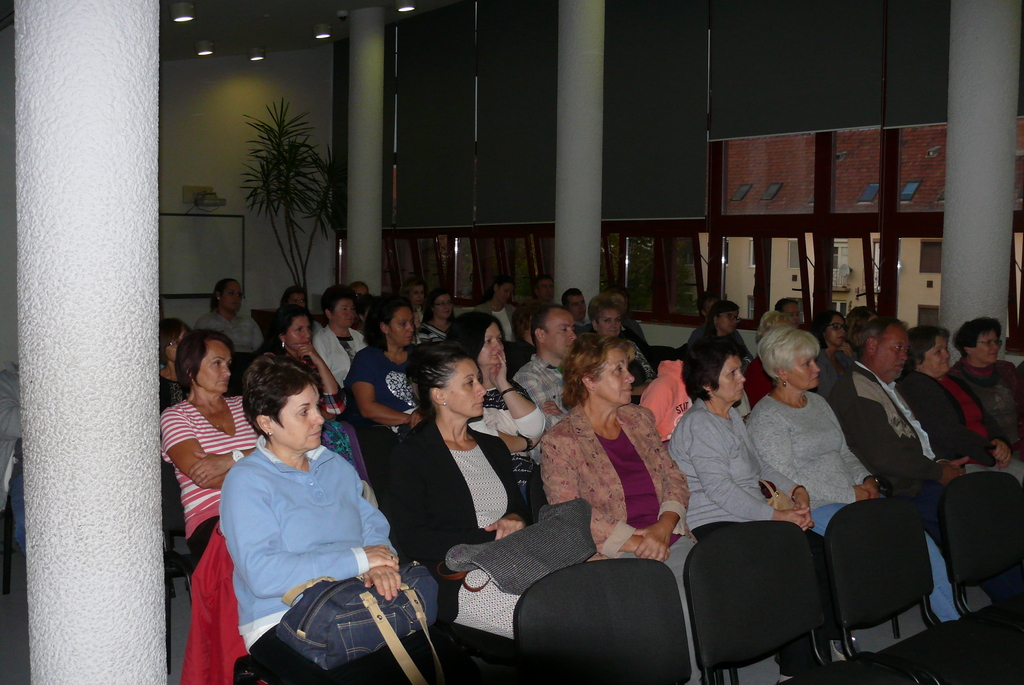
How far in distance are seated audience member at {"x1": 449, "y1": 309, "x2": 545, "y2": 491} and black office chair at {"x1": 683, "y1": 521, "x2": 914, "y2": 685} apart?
1.20m

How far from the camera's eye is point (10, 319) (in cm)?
593

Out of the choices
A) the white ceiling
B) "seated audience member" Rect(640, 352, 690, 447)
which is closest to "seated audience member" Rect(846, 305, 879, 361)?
"seated audience member" Rect(640, 352, 690, 447)

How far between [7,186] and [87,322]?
15.0 feet

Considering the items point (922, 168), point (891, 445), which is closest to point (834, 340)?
point (891, 445)

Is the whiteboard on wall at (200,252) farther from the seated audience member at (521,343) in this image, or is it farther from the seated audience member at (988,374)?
the seated audience member at (988,374)

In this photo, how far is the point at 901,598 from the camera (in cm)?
294

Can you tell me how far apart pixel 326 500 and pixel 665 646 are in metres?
1.03

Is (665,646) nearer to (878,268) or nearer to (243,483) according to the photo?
(243,483)

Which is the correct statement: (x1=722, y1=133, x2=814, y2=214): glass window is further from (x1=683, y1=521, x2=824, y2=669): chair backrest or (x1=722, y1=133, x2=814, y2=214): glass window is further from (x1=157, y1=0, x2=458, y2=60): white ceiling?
(x1=683, y1=521, x2=824, y2=669): chair backrest

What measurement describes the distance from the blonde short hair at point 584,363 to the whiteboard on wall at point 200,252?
1107 centimetres

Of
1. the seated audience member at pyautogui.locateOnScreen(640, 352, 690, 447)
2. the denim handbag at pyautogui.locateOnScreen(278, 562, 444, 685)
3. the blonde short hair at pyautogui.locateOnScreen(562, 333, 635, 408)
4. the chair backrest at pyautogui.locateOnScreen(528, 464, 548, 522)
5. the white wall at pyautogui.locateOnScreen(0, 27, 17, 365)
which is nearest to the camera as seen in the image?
the denim handbag at pyautogui.locateOnScreen(278, 562, 444, 685)

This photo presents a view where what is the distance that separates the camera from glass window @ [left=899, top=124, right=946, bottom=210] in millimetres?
8055

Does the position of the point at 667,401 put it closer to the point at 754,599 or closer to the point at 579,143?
the point at 754,599

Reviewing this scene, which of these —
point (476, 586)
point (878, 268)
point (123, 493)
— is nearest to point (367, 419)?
point (476, 586)
